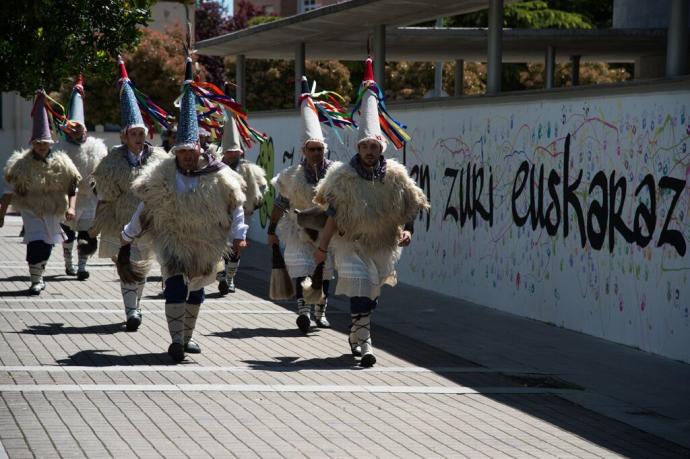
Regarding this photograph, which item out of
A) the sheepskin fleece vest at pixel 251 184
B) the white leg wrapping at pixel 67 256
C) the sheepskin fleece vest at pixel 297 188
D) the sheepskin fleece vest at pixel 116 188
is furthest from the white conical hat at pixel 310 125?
the white leg wrapping at pixel 67 256

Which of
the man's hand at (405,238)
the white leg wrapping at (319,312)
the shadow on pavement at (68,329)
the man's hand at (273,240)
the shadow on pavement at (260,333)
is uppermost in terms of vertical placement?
the man's hand at (405,238)

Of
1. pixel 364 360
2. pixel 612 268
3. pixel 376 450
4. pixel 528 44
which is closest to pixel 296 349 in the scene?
pixel 364 360

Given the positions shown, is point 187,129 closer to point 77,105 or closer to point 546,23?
point 77,105

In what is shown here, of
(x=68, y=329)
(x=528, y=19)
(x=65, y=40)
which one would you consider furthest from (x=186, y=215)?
(x=528, y=19)

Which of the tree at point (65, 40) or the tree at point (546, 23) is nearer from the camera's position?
the tree at point (65, 40)

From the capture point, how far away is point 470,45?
72.8ft

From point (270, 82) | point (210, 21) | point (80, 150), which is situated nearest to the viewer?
point (80, 150)

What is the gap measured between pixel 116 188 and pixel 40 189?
9.81 ft

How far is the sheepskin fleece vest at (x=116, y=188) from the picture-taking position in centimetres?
1169

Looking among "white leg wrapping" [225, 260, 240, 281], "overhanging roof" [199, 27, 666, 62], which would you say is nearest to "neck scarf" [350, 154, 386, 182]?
"white leg wrapping" [225, 260, 240, 281]

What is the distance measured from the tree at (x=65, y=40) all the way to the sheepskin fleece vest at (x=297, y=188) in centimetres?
266

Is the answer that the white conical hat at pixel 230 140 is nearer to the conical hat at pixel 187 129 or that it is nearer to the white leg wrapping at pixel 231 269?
the white leg wrapping at pixel 231 269

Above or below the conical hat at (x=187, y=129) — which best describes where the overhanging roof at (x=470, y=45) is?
above

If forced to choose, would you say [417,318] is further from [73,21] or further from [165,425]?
[165,425]
